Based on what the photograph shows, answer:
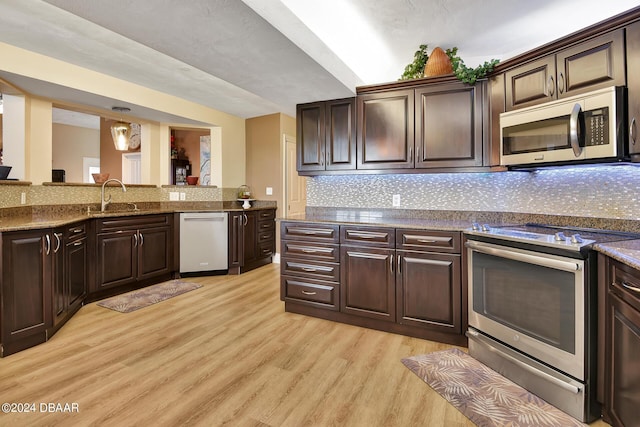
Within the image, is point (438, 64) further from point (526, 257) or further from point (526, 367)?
point (526, 367)

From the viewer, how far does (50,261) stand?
249 centimetres

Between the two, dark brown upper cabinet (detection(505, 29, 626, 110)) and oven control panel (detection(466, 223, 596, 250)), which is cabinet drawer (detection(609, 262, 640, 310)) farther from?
dark brown upper cabinet (detection(505, 29, 626, 110))

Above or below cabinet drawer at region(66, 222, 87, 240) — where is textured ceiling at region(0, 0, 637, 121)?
above

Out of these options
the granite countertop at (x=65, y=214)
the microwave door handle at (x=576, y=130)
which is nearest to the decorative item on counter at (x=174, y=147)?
the granite countertop at (x=65, y=214)

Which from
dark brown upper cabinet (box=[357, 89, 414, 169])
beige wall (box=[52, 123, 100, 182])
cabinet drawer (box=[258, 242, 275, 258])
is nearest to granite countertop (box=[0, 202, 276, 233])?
cabinet drawer (box=[258, 242, 275, 258])

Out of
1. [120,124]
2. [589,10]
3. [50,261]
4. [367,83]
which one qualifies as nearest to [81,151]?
[120,124]

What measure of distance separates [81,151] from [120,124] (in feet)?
15.6

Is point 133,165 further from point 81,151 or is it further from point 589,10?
point 589,10

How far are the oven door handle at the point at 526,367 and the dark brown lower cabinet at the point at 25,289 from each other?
3154mm

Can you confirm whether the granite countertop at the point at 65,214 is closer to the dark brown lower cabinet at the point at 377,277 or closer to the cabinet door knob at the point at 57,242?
the cabinet door knob at the point at 57,242

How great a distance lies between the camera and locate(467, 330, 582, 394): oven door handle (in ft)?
5.39

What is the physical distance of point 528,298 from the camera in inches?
73.6

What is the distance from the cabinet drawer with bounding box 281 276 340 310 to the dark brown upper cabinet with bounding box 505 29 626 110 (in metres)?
2.06

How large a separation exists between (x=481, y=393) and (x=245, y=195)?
4358 millimetres
